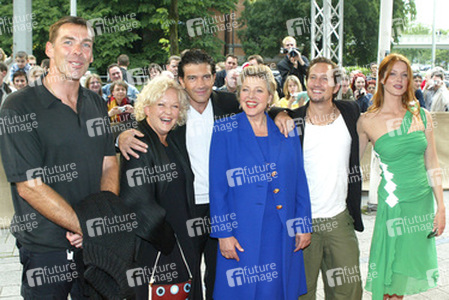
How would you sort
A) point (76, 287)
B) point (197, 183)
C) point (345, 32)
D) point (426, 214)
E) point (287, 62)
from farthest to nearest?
point (345, 32) → point (287, 62) → point (426, 214) → point (197, 183) → point (76, 287)

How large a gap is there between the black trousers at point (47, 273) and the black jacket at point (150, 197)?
45 cm

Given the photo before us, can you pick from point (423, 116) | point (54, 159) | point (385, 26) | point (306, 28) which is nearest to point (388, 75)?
point (423, 116)

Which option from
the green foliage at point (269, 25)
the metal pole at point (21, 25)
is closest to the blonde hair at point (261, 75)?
the metal pole at point (21, 25)

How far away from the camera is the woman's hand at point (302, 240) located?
3.39 metres

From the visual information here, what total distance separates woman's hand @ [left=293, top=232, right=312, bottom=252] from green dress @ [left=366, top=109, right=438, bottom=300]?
2.49 ft

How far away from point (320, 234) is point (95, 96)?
1.97 m

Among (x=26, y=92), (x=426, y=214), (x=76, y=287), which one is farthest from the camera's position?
(x=426, y=214)

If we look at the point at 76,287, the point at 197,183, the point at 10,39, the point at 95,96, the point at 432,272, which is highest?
the point at 10,39

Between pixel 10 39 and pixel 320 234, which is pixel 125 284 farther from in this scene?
pixel 10 39

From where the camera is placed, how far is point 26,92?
2625 mm

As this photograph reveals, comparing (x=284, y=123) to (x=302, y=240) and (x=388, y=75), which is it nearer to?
(x=302, y=240)

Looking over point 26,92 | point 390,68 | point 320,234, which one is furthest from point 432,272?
point 26,92

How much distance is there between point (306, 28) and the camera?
3822 centimetres

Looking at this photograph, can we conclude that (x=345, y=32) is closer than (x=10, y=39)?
No
